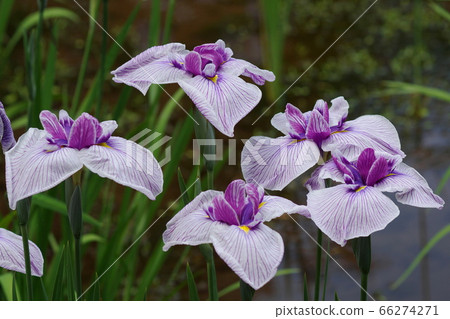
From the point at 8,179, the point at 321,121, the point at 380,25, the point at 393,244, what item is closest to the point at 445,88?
the point at 380,25

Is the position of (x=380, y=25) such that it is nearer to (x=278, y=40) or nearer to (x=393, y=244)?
(x=278, y=40)

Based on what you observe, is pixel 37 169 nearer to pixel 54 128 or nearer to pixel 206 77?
pixel 54 128

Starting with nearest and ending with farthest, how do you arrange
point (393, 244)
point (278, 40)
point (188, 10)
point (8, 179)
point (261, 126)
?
point (8, 179) → point (393, 244) → point (278, 40) → point (261, 126) → point (188, 10)

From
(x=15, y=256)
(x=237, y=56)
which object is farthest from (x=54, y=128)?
(x=237, y=56)

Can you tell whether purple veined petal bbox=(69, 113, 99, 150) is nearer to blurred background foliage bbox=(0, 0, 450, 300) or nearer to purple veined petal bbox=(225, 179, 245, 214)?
purple veined petal bbox=(225, 179, 245, 214)

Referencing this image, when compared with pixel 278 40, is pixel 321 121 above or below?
below

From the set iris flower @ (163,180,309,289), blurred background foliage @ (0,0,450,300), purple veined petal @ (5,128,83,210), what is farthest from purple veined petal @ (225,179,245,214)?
blurred background foliage @ (0,0,450,300)
